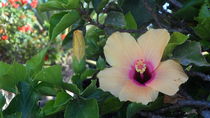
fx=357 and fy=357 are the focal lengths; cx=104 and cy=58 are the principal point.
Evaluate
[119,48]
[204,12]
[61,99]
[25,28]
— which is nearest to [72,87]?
[61,99]

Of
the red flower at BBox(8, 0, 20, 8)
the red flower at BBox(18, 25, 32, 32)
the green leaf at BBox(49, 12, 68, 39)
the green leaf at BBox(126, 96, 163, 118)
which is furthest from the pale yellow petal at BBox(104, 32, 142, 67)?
the red flower at BBox(18, 25, 32, 32)

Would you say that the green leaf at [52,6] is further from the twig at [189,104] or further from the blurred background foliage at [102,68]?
the twig at [189,104]

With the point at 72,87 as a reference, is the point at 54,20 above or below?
above

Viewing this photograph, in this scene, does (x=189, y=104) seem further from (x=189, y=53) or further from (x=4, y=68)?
(x=4, y=68)

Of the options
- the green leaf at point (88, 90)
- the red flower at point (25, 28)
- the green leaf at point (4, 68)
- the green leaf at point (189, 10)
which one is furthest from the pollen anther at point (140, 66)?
the red flower at point (25, 28)

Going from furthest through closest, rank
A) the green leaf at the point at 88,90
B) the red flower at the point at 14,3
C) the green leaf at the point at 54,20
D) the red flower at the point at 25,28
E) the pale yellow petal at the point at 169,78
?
the red flower at the point at 25,28, the red flower at the point at 14,3, the green leaf at the point at 54,20, the green leaf at the point at 88,90, the pale yellow petal at the point at 169,78

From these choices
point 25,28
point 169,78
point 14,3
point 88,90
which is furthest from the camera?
point 25,28

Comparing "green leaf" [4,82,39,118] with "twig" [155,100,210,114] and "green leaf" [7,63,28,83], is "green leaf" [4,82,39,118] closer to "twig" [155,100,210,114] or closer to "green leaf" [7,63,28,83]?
"green leaf" [7,63,28,83]
